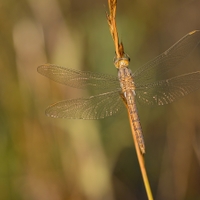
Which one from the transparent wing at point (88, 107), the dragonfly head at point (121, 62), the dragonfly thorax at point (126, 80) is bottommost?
the transparent wing at point (88, 107)

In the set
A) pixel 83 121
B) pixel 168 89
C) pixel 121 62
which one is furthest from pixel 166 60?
pixel 83 121

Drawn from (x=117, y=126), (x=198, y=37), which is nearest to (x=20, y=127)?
(x=117, y=126)

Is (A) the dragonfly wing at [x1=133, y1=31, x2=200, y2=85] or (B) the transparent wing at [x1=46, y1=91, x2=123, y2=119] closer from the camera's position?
(B) the transparent wing at [x1=46, y1=91, x2=123, y2=119]

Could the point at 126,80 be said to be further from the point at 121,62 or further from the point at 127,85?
the point at 121,62

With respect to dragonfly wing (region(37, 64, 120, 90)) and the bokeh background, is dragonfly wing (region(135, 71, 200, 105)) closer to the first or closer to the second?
dragonfly wing (region(37, 64, 120, 90))

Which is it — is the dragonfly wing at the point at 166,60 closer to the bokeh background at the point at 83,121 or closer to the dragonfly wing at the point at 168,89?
the dragonfly wing at the point at 168,89

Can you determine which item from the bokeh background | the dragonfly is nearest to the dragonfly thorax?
the dragonfly

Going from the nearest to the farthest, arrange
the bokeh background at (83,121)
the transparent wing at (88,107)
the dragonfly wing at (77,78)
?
the transparent wing at (88,107) → the dragonfly wing at (77,78) → the bokeh background at (83,121)

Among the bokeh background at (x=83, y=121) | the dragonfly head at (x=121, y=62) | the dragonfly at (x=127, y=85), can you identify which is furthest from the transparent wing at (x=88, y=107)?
the bokeh background at (x=83, y=121)

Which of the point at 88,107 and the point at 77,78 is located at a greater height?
the point at 77,78
